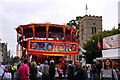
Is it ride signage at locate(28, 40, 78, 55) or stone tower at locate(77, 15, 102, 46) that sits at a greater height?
stone tower at locate(77, 15, 102, 46)

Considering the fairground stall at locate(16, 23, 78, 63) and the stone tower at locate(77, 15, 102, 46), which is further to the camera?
the stone tower at locate(77, 15, 102, 46)

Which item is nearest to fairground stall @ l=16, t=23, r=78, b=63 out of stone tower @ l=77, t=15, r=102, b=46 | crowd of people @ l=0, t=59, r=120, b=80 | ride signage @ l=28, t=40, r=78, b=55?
ride signage @ l=28, t=40, r=78, b=55

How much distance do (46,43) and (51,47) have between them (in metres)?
0.72

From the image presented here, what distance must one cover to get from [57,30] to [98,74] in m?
16.3

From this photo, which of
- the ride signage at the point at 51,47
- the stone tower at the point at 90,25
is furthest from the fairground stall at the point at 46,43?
the stone tower at the point at 90,25

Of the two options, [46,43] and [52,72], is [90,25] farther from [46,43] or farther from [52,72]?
[52,72]

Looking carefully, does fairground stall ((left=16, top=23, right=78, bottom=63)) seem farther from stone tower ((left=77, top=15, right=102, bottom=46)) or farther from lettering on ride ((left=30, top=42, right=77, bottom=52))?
stone tower ((left=77, top=15, right=102, bottom=46))

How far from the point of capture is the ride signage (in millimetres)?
35750

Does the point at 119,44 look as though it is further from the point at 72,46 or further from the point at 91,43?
the point at 91,43

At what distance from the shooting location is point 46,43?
36.2m

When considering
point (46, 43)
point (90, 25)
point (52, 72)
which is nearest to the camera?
point (52, 72)

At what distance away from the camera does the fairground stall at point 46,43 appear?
35969mm

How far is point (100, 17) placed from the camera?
308 feet

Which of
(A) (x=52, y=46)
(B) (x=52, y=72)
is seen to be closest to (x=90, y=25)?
(A) (x=52, y=46)
